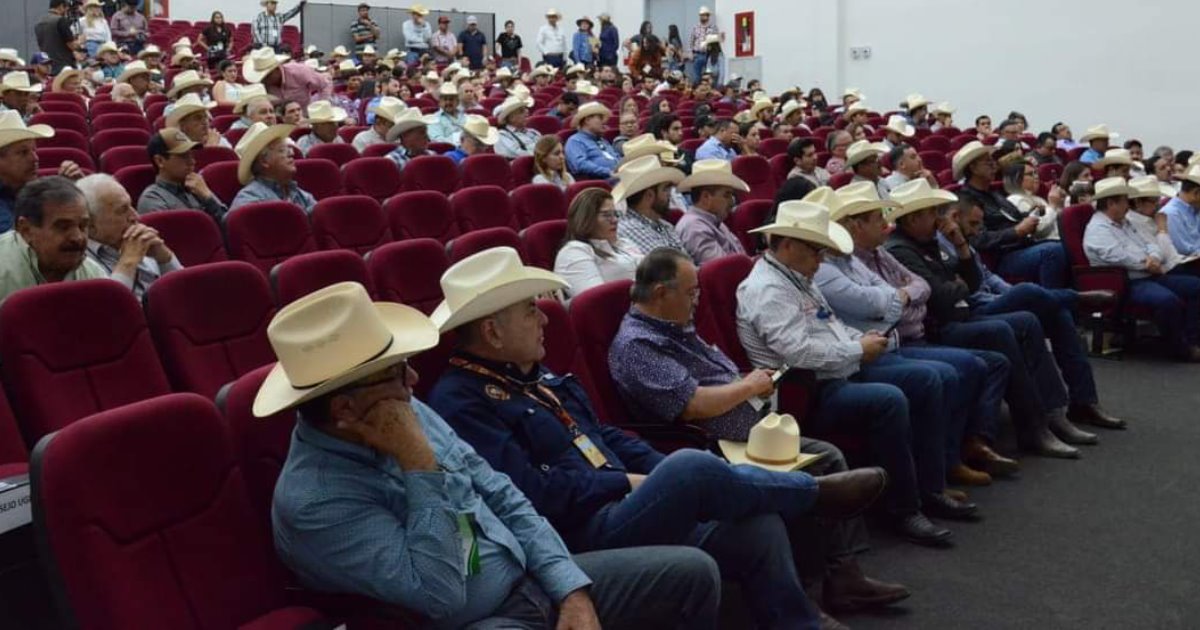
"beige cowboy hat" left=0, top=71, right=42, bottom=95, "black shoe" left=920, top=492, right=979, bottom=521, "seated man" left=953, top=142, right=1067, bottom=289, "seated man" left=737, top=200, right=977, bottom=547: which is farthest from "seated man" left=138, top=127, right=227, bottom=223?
"seated man" left=953, top=142, right=1067, bottom=289

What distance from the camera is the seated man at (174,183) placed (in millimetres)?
4926

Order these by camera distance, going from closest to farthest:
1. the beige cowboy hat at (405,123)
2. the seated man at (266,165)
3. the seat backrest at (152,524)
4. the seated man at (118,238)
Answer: the seat backrest at (152,524) < the seated man at (118,238) < the seated man at (266,165) < the beige cowboy hat at (405,123)

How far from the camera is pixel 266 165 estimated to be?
5.35 metres

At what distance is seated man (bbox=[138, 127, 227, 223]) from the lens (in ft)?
16.2

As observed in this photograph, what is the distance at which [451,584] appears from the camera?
1.91 meters

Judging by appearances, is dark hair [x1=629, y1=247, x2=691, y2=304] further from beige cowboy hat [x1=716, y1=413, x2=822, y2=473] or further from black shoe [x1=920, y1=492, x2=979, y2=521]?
black shoe [x1=920, y1=492, x2=979, y2=521]

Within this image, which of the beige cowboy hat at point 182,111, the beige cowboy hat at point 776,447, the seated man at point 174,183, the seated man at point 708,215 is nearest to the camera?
the beige cowboy hat at point 776,447

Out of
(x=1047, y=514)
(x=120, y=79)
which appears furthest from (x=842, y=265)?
(x=120, y=79)

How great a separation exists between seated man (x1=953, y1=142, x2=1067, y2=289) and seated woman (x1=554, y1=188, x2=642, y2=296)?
2.67m

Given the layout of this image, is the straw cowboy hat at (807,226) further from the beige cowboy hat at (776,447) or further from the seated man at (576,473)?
the seated man at (576,473)

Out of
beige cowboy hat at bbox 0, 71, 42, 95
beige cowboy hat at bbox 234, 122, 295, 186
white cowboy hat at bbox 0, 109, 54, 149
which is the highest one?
beige cowboy hat at bbox 0, 71, 42, 95

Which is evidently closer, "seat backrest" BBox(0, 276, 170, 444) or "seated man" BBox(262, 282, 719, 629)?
"seated man" BBox(262, 282, 719, 629)

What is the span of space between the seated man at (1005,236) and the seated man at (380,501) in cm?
A: 474

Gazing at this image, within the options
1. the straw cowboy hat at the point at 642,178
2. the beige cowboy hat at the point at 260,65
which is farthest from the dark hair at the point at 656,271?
the beige cowboy hat at the point at 260,65
